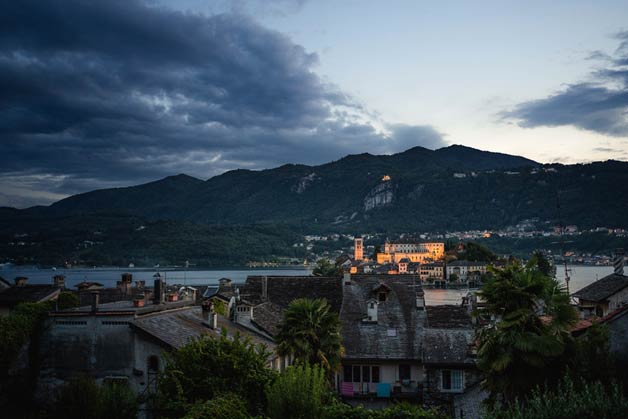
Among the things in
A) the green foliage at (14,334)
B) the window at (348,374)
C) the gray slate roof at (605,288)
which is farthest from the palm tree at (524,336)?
the green foliage at (14,334)

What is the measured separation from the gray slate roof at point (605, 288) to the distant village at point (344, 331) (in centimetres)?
11

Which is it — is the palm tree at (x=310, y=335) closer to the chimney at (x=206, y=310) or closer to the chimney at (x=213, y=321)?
the chimney at (x=213, y=321)

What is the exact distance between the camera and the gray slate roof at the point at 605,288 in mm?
39328

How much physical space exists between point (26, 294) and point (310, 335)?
79.5 ft

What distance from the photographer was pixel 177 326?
31.7 metres

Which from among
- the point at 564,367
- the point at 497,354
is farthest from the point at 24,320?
the point at 564,367

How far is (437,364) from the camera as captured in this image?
38938 mm

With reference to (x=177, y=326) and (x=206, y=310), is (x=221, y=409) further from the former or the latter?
(x=206, y=310)

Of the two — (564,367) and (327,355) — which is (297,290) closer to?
(327,355)

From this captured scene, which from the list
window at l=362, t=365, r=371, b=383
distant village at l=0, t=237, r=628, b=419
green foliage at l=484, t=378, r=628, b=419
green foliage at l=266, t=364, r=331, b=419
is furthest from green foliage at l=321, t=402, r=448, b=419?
window at l=362, t=365, r=371, b=383

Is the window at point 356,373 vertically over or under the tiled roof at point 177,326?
under

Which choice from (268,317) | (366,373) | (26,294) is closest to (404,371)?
(366,373)

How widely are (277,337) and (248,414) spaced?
11.9m

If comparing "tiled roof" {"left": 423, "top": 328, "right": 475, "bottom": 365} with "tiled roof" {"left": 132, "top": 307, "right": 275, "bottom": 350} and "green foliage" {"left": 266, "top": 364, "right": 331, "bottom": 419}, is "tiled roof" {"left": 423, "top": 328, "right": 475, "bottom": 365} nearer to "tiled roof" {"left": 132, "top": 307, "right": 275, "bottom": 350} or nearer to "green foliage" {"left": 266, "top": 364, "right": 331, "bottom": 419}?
"tiled roof" {"left": 132, "top": 307, "right": 275, "bottom": 350}
